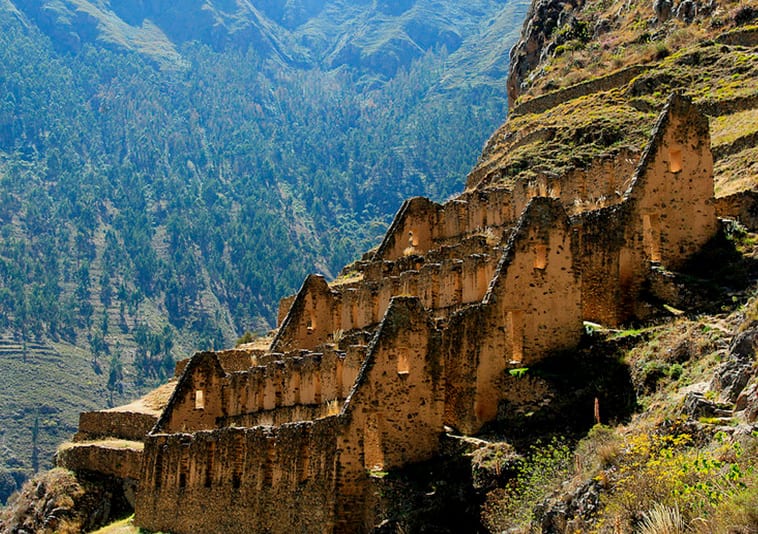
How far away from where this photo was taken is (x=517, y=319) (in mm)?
29688

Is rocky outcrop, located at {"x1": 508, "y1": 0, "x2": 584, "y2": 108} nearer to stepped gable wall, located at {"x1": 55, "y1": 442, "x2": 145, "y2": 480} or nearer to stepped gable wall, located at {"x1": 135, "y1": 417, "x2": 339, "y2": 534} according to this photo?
stepped gable wall, located at {"x1": 55, "y1": 442, "x2": 145, "y2": 480}

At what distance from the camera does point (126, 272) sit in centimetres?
16875

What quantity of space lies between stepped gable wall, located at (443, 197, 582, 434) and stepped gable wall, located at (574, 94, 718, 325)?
2162mm

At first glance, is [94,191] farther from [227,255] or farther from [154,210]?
[227,255]

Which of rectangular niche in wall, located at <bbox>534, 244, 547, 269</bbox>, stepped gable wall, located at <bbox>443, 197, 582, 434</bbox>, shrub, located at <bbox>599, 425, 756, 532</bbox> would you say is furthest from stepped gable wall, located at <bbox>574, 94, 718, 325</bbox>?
shrub, located at <bbox>599, 425, 756, 532</bbox>

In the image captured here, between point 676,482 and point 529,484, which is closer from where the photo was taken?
point 676,482

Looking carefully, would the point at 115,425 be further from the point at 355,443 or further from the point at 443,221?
the point at 355,443

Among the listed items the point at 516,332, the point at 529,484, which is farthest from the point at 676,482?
the point at 516,332

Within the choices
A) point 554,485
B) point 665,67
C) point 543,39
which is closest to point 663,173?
point 554,485

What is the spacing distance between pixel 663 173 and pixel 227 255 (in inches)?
5925

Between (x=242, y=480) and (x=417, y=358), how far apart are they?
6.98 meters

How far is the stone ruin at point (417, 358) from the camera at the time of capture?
2798cm

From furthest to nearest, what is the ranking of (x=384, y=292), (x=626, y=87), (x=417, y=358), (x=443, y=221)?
(x=626, y=87), (x=443, y=221), (x=384, y=292), (x=417, y=358)

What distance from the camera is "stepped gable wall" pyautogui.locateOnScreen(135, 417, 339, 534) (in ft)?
92.8
